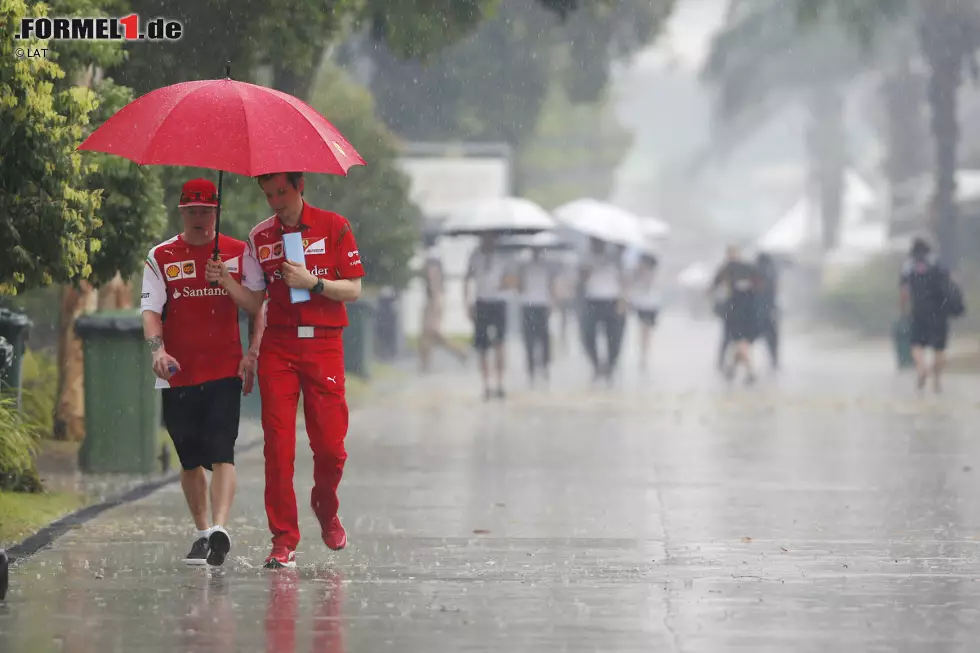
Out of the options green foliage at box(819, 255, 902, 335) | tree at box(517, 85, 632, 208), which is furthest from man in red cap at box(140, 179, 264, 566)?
tree at box(517, 85, 632, 208)

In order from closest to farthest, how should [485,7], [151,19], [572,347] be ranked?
[151,19]
[485,7]
[572,347]

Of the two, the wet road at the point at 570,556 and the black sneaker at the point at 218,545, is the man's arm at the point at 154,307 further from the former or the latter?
the wet road at the point at 570,556

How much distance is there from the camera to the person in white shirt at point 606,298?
89.1ft

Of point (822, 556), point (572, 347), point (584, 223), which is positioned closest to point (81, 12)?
point (822, 556)

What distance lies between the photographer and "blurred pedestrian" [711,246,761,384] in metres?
27.0

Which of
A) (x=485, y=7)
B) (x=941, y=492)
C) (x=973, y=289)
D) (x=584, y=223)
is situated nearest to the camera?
(x=941, y=492)

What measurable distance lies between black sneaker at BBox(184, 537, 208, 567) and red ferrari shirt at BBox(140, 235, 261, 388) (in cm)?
74

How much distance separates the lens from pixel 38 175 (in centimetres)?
1009

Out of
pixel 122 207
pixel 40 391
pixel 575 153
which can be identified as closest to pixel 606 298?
pixel 40 391

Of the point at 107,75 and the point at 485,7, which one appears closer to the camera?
the point at 107,75

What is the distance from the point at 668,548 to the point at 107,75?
826 centimetres

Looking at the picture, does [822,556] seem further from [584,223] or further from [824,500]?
[584,223]

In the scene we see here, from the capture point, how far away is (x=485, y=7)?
1967cm

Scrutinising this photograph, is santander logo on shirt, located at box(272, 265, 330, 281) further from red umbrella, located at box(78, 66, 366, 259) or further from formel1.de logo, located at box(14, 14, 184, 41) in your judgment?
formel1.de logo, located at box(14, 14, 184, 41)
